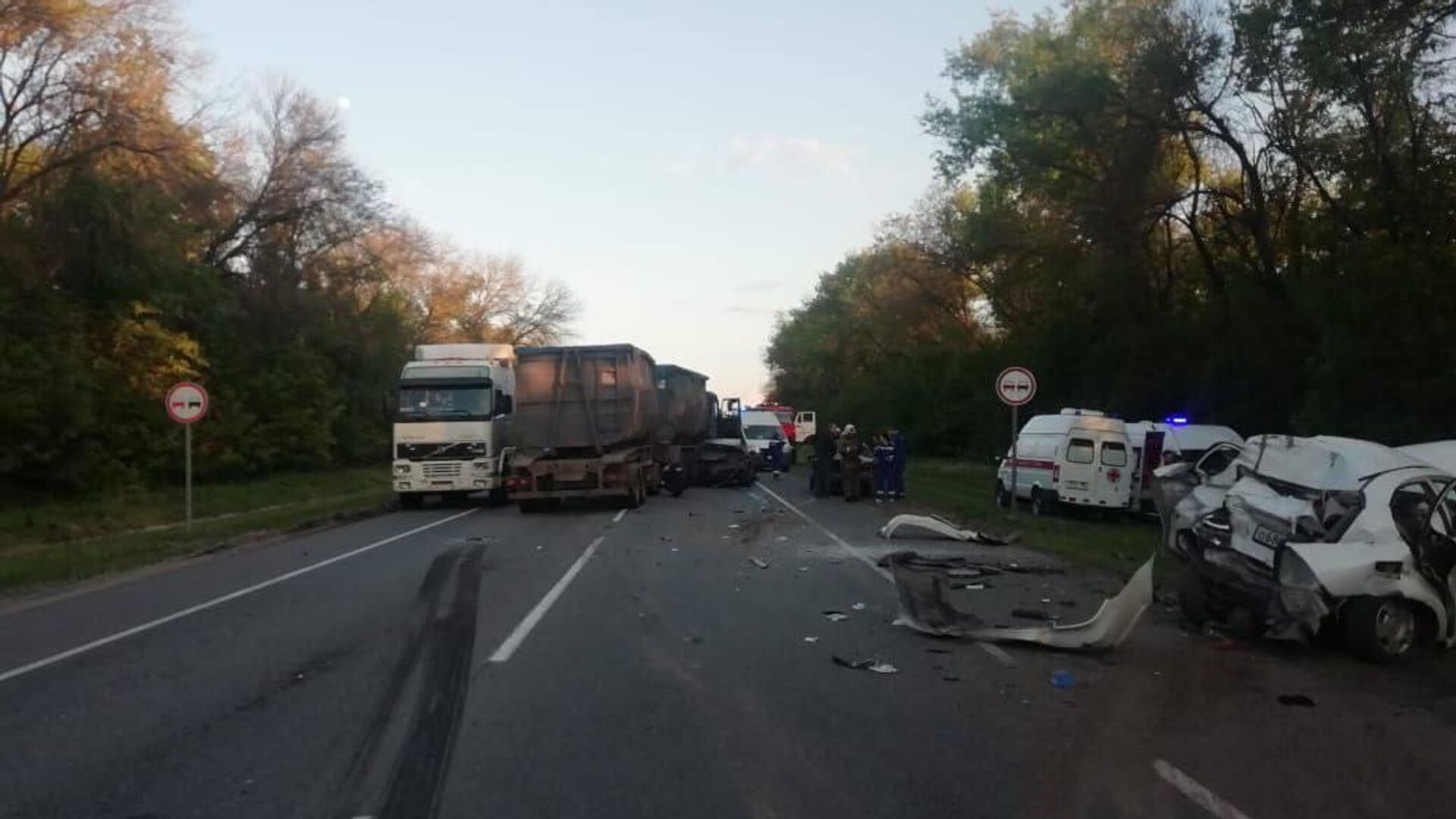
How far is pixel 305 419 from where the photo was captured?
45.0 m

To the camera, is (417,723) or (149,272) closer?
(417,723)

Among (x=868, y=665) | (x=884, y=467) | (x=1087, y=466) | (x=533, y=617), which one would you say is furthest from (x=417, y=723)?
(x=884, y=467)

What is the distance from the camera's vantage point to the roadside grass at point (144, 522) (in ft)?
60.2

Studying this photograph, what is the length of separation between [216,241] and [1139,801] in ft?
141

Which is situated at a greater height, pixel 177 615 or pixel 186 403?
pixel 186 403

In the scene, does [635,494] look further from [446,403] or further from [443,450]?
[446,403]

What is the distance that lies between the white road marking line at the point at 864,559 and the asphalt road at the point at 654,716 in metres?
0.11

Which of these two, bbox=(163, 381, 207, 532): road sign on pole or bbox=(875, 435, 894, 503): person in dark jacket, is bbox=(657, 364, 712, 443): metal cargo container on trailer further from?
bbox=(163, 381, 207, 532): road sign on pole

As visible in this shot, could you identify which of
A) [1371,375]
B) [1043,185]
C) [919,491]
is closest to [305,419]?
[919,491]

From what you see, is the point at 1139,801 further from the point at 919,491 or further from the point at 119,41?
the point at 119,41

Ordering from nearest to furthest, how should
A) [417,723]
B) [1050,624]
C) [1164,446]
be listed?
[417,723] → [1050,624] → [1164,446]

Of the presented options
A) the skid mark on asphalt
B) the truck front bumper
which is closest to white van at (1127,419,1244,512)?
the truck front bumper

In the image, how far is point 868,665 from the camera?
956cm

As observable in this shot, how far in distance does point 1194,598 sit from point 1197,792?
5310 mm
